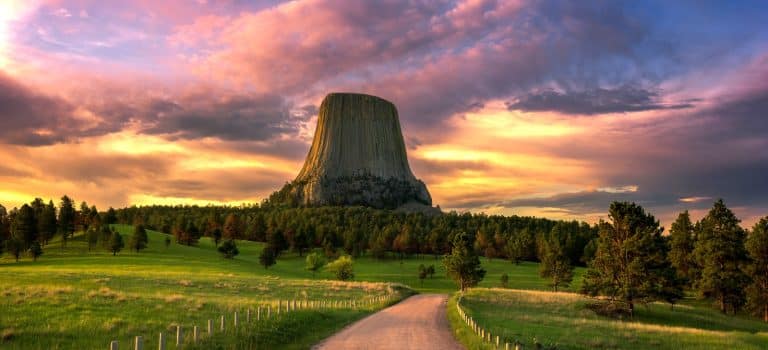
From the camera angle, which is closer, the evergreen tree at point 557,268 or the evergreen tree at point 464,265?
the evergreen tree at point 464,265

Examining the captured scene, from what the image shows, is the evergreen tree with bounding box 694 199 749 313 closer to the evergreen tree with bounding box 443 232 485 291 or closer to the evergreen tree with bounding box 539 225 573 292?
the evergreen tree with bounding box 539 225 573 292

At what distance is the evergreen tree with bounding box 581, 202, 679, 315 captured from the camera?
49.8m

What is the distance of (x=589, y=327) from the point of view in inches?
1401

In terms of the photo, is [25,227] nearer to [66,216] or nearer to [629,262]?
[66,216]

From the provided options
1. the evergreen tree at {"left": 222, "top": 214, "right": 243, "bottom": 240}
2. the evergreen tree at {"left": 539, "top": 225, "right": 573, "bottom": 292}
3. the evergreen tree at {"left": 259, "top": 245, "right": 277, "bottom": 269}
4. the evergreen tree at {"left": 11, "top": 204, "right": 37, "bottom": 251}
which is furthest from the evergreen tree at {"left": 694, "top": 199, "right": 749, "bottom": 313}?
the evergreen tree at {"left": 222, "top": 214, "right": 243, "bottom": 240}

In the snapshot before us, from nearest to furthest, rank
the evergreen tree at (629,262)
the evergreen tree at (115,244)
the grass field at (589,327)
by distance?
the grass field at (589,327) → the evergreen tree at (629,262) → the evergreen tree at (115,244)

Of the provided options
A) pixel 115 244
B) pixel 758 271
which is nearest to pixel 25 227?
pixel 115 244

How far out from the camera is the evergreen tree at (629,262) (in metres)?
49.8

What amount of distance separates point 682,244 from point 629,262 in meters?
34.2

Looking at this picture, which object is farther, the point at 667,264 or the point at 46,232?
the point at 46,232

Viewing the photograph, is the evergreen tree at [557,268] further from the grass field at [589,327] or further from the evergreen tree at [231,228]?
the evergreen tree at [231,228]

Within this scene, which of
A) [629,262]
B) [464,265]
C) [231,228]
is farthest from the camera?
[231,228]

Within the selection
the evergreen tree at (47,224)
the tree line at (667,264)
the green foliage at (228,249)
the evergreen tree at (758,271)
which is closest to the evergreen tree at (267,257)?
the green foliage at (228,249)

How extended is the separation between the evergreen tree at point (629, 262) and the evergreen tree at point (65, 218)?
96147 millimetres
